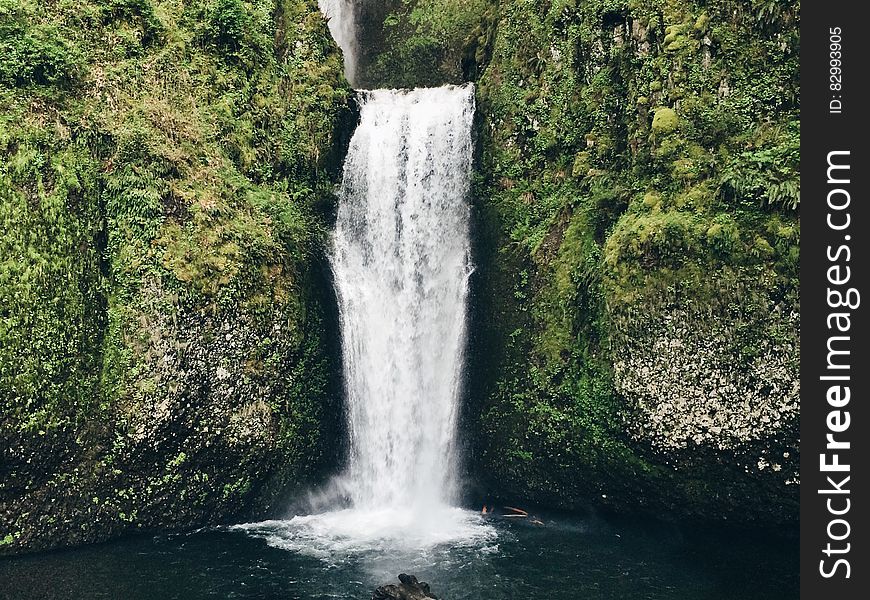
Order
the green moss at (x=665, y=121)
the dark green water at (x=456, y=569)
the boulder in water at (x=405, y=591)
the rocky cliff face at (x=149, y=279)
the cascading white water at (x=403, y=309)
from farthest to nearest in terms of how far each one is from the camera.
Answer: the cascading white water at (x=403, y=309) → the green moss at (x=665, y=121) → the rocky cliff face at (x=149, y=279) → the dark green water at (x=456, y=569) → the boulder in water at (x=405, y=591)

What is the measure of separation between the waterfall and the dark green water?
2.63 meters

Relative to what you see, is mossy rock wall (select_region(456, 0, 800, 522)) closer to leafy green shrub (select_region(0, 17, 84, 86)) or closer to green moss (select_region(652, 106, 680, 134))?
green moss (select_region(652, 106, 680, 134))

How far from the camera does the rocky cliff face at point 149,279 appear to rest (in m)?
11.6

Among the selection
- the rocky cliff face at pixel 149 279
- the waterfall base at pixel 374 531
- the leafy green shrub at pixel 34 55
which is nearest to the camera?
the rocky cliff face at pixel 149 279

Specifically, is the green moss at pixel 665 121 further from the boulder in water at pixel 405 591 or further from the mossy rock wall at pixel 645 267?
the boulder in water at pixel 405 591

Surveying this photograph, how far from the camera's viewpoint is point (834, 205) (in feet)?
29.1

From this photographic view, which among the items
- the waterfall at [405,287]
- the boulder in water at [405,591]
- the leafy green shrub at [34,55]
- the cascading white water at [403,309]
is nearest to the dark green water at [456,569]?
the boulder in water at [405,591]

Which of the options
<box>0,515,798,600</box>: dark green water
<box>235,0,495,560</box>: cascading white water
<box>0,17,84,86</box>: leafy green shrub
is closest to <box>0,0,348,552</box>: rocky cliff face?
<box>0,17,84,86</box>: leafy green shrub

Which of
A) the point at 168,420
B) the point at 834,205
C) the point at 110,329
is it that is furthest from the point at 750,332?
the point at 110,329

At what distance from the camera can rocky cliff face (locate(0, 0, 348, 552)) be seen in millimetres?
11586

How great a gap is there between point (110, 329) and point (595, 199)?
349 inches

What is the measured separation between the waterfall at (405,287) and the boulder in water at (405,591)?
171 inches

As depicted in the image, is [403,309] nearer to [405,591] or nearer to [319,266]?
[319,266]

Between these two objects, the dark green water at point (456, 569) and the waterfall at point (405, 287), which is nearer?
the dark green water at point (456, 569)
